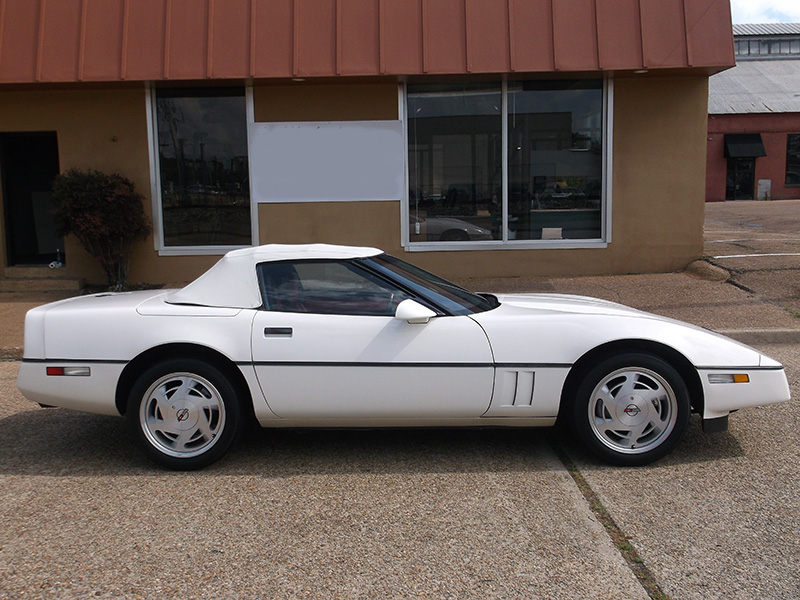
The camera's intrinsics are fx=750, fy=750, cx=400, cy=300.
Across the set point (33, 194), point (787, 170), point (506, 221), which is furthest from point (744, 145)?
point (33, 194)

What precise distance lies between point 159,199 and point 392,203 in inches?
138

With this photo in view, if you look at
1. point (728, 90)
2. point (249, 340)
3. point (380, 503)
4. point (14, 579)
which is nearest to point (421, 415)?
point (380, 503)

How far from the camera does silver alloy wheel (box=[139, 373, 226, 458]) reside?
173 inches

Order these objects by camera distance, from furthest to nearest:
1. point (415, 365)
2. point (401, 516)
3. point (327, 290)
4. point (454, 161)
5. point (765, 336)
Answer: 1. point (454, 161)
2. point (765, 336)
3. point (327, 290)
4. point (415, 365)
5. point (401, 516)

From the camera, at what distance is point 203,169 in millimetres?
11344

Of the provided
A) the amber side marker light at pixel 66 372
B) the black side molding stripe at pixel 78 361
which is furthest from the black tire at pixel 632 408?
the amber side marker light at pixel 66 372

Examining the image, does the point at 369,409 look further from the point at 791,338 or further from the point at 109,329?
the point at 791,338

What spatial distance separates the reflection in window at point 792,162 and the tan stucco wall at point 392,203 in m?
30.8

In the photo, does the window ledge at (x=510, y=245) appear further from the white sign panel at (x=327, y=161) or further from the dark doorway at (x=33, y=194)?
the dark doorway at (x=33, y=194)

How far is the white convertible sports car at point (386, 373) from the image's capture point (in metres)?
4.37

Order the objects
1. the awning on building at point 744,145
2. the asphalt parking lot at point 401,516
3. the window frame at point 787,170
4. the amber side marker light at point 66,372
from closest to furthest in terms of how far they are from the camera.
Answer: the asphalt parking lot at point 401,516 → the amber side marker light at point 66,372 → the awning on building at point 744,145 → the window frame at point 787,170

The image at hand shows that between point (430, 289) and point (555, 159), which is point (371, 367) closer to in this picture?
point (430, 289)

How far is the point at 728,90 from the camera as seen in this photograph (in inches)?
1550

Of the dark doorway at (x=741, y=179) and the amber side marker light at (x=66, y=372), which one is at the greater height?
the dark doorway at (x=741, y=179)
